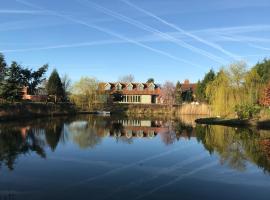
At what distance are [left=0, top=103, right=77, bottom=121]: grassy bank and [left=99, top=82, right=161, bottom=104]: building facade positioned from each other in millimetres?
17916

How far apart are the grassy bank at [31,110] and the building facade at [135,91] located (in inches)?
705

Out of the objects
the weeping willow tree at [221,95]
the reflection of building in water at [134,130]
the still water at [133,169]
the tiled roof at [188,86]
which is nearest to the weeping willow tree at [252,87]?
the weeping willow tree at [221,95]

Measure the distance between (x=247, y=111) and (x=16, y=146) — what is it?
2693cm

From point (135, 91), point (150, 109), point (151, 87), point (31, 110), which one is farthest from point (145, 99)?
point (31, 110)

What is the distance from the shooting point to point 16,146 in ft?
75.6

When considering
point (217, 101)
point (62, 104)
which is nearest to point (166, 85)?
point (62, 104)

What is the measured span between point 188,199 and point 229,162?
763 cm

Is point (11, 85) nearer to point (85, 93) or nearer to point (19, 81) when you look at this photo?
point (19, 81)

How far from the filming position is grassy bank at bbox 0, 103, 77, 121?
149ft

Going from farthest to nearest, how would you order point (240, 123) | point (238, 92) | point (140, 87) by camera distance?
point (140, 87) < point (238, 92) < point (240, 123)

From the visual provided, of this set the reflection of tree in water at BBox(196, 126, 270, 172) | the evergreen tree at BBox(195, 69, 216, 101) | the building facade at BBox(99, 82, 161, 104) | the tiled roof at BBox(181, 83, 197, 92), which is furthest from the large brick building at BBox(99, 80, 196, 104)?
the reflection of tree in water at BBox(196, 126, 270, 172)

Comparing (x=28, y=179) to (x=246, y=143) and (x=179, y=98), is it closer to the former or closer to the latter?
(x=246, y=143)

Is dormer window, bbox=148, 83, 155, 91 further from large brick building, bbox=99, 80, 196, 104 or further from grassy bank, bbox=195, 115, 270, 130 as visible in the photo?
grassy bank, bbox=195, 115, 270, 130

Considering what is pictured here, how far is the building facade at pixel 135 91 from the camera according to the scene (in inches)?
3386
